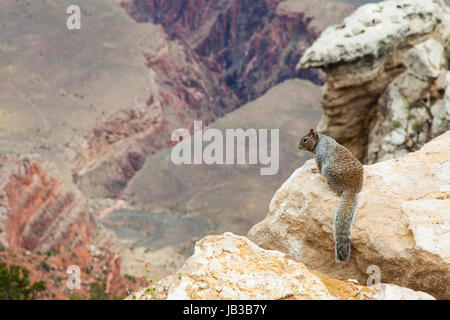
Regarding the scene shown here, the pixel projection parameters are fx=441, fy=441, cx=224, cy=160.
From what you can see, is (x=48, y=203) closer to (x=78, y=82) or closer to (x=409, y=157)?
(x=409, y=157)

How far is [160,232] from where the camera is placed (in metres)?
55.1

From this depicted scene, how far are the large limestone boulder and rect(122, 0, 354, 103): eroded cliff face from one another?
8924cm

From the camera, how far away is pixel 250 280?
4.93 meters

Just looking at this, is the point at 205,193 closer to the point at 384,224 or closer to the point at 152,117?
the point at 152,117

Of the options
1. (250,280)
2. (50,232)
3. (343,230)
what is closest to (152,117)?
(50,232)

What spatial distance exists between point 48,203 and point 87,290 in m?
11.8

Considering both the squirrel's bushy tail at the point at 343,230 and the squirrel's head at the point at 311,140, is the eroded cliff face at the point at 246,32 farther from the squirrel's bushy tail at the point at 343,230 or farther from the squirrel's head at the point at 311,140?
the squirrel's bushy tail at the point at 343,230

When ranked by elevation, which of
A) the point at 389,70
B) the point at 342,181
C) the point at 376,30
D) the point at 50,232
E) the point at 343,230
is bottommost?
the point at 50,232

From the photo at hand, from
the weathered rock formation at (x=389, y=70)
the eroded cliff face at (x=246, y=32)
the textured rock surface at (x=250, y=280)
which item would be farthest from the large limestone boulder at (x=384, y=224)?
the eroded cliff face at (x=246, y=32)

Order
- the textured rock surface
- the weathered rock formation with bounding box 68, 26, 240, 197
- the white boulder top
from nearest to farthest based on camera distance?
the textured rock surface
the white boulder top
the weathered rock formation with bounding box 68, 26, 240, 197

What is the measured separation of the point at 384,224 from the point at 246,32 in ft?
388

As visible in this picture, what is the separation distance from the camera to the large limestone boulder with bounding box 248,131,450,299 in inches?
233

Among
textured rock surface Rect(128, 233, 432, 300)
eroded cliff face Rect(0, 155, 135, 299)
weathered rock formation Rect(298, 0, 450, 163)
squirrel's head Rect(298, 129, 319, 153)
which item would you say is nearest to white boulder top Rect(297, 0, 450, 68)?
weathered rock formation Rect(298, 0, 450, 163)

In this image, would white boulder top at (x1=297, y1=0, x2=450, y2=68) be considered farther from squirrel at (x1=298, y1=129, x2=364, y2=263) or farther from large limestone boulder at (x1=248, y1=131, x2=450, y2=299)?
squirrel at (x1=298, y1=129, x2=364, y2=263)
